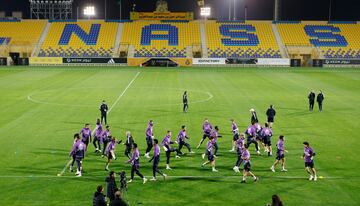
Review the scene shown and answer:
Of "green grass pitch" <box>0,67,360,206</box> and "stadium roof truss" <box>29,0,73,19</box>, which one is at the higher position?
"stadium roof truss" <box>29,0,73,19</box>

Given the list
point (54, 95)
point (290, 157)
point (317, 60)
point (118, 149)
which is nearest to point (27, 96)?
point (54, 95)

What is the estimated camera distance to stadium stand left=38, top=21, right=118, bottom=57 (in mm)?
82331

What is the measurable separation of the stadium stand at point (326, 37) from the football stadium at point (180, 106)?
14.0 inches

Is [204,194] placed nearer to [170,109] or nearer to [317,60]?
[170,109]

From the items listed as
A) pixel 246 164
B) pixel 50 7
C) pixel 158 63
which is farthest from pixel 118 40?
pixel 246 164

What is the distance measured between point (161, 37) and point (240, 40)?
48.4 ft

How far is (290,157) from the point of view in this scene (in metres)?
23.4

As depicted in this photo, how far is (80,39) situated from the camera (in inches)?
3418

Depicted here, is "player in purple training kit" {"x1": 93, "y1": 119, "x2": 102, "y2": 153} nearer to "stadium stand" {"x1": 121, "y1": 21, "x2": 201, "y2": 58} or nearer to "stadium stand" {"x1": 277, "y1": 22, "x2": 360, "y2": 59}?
"stadium stand" {"x1": 121, "y1": 21, "x2": 201, "y2": 58}

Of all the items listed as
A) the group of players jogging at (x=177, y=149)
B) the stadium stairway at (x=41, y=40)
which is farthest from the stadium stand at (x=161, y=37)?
the group of players jogging at (x=177, y=149)

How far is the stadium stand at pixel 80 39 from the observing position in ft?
270

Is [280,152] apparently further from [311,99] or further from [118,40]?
[118,40]

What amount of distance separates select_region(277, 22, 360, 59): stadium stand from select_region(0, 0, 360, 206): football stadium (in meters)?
0.36

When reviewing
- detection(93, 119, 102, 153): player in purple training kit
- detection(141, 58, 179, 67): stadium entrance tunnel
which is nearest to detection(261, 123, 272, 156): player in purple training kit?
detection(93, 119, 102, 153): player in purple training kit
